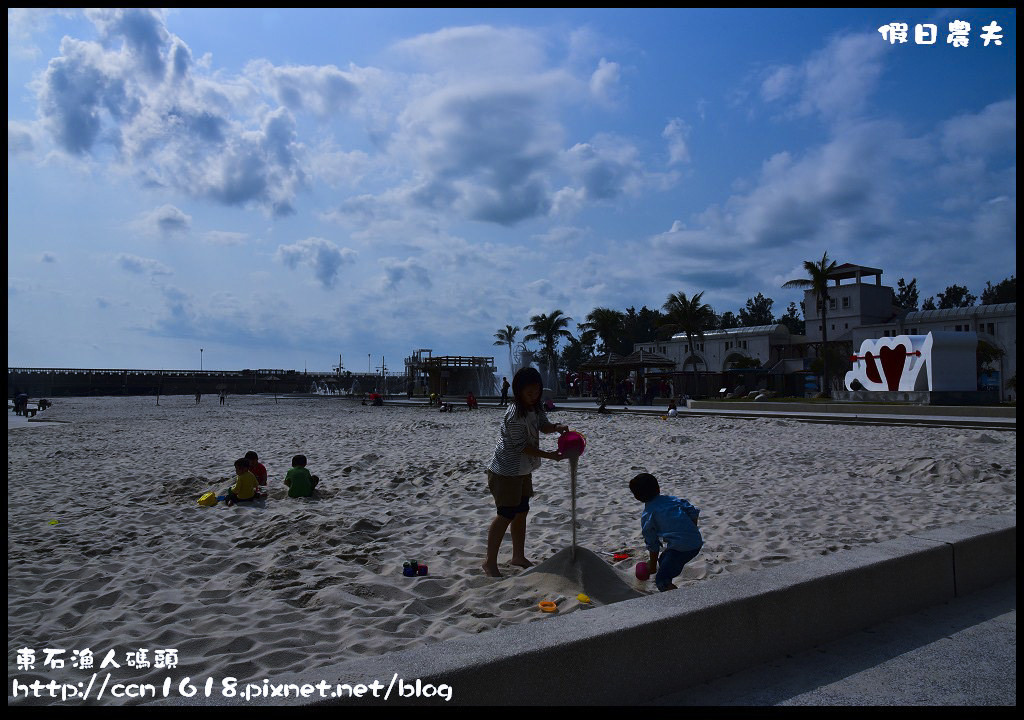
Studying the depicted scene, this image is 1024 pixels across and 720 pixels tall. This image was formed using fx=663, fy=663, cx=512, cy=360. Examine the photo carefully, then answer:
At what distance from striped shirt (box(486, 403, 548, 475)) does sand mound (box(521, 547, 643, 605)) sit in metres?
0.62

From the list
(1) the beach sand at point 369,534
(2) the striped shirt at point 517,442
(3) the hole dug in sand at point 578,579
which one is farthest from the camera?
(2) the striped shirt at point 517,442

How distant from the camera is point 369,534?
19.7 ft

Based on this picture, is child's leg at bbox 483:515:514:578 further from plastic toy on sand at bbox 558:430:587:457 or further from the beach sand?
plastic toy on sand at bbox 558:430:587:457

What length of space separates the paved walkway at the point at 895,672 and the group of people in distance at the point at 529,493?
106 centimetres

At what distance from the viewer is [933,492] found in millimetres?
7605

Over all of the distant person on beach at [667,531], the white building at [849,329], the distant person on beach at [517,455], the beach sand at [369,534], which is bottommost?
the beach sand at [369,534]

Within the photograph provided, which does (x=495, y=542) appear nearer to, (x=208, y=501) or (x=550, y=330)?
(x=208, y=501)

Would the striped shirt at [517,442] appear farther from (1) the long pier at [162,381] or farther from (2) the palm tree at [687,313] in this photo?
(1) the long pier at [162,381]

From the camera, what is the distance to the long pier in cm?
9094

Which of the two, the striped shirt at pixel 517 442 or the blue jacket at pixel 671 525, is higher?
the striped shirt at pixel 517 442

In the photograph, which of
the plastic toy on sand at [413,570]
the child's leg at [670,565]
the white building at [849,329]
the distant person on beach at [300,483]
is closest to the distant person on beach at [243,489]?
the distant person on beach at [300,483]

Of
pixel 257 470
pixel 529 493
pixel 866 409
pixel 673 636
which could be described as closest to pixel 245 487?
pixel 257 470

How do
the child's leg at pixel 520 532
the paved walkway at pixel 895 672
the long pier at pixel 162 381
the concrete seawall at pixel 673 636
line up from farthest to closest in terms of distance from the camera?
the long pier at pixel 162 381, the child's leg at pixel 520 532, the paved walkway at pixel 895 672, the concrete seawall at pixel 673 636

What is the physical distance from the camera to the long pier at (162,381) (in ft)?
298
